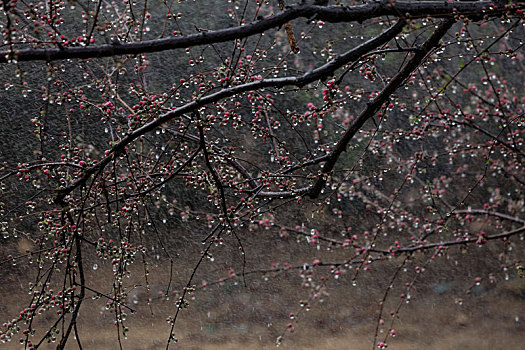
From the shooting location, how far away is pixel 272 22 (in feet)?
4.23

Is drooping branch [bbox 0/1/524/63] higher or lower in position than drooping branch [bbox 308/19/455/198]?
lower

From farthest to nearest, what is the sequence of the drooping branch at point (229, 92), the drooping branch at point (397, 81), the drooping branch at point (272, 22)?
1. the drooping branch at point (397, 81)
2. the drooping branch at point (229, 92)
3. the drooping branch at point (272, 22)

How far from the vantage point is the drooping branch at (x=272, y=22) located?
4.00 feet

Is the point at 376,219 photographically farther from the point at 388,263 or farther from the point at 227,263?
the point at 227,263

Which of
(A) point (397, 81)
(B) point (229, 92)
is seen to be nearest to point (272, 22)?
(B) point (229, 92)

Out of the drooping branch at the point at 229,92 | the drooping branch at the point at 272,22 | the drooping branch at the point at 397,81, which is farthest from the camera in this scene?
the drooping branch at the point at 397,81

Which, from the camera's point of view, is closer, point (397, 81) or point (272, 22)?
point (272, 22)

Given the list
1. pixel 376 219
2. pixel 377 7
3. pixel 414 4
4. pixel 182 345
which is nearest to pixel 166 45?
pixel 377 7

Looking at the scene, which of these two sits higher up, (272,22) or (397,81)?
(397,81)

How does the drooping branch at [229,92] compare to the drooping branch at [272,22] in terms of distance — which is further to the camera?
the drooping branch at [229,92]

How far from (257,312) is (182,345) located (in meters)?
0.56

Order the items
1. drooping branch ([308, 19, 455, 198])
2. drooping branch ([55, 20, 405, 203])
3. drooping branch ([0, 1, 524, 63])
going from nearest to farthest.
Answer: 1. drooping branch ([0, 1, 524, 63])
2. drooping branch ([55, 20, 405, 203])
3. drooping branch ([308, 19, 455, 198])

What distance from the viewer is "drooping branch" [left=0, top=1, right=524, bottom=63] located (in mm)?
1218

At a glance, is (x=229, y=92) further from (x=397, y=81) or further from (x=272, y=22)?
(x=397, y=81)
